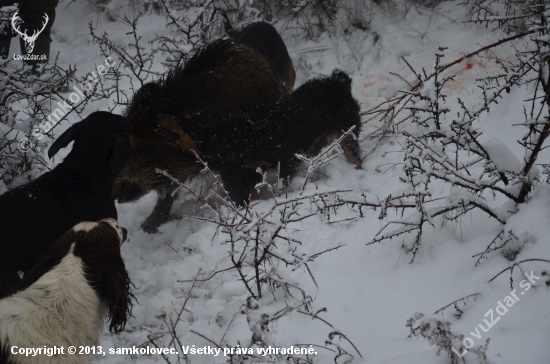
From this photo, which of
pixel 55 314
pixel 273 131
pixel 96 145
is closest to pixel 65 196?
pixel 96 145

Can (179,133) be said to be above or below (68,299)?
above

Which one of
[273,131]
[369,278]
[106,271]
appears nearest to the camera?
[106,271]

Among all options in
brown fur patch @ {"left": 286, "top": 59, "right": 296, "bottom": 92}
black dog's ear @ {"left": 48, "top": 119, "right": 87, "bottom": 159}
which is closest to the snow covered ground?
black dog's ear @ {"left": 48, "top": 119, "right": 87, "bottom": 159}

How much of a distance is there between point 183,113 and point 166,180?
69 centimetres

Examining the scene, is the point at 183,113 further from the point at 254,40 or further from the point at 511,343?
the point at 511,343

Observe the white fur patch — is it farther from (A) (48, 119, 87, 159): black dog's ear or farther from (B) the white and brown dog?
(A) (48, 119, 87, 159): black dog's ear

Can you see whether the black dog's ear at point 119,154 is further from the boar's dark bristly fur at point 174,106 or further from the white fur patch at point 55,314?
the white fur patch at point 55,314

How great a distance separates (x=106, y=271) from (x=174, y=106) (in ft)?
8.49

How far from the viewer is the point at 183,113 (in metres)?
5.03

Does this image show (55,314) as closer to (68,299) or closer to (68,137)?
(68,299)

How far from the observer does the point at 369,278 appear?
347 centimetres

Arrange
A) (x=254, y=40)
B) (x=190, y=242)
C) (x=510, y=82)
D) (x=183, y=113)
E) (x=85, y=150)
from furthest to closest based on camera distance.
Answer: (x=254, y=40)
(x=183, y=113)
(x=190, y=242)
(x=85, y=150)
(x=510, y=82)

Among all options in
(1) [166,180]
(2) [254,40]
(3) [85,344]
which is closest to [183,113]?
(1) [166,180]

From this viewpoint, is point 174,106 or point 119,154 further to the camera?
point 174,106
